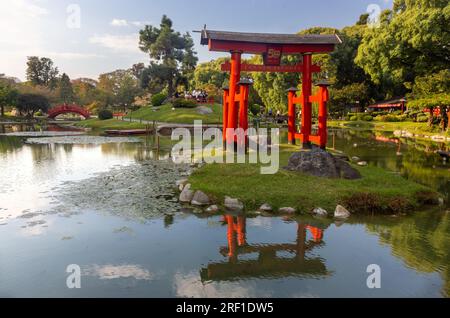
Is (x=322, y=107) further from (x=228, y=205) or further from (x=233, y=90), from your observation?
(x=228, y=205)

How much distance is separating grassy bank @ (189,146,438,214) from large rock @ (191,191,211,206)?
248mm

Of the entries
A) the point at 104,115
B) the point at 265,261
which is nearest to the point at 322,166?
the point at 265,261

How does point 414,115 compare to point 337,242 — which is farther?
point 414,115

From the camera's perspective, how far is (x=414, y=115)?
54.7 m

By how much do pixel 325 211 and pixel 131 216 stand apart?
6.74m

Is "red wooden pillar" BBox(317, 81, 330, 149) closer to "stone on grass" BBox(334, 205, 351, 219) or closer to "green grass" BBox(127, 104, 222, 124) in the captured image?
"stone on grass" BBox(334, 205, 351, 219)

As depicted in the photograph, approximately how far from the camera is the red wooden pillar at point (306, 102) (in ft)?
68.4

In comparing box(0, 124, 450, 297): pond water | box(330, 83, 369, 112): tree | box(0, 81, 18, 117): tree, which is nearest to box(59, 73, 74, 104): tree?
box(0, 81, 18, 117): tree

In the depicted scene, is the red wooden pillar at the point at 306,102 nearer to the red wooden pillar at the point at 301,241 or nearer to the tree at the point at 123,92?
the red wooden pillar at the point at 301,241

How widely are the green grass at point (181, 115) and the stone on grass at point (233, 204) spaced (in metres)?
34.6

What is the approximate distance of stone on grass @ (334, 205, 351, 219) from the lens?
39.5 feet

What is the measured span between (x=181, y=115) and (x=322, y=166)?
37234mm
